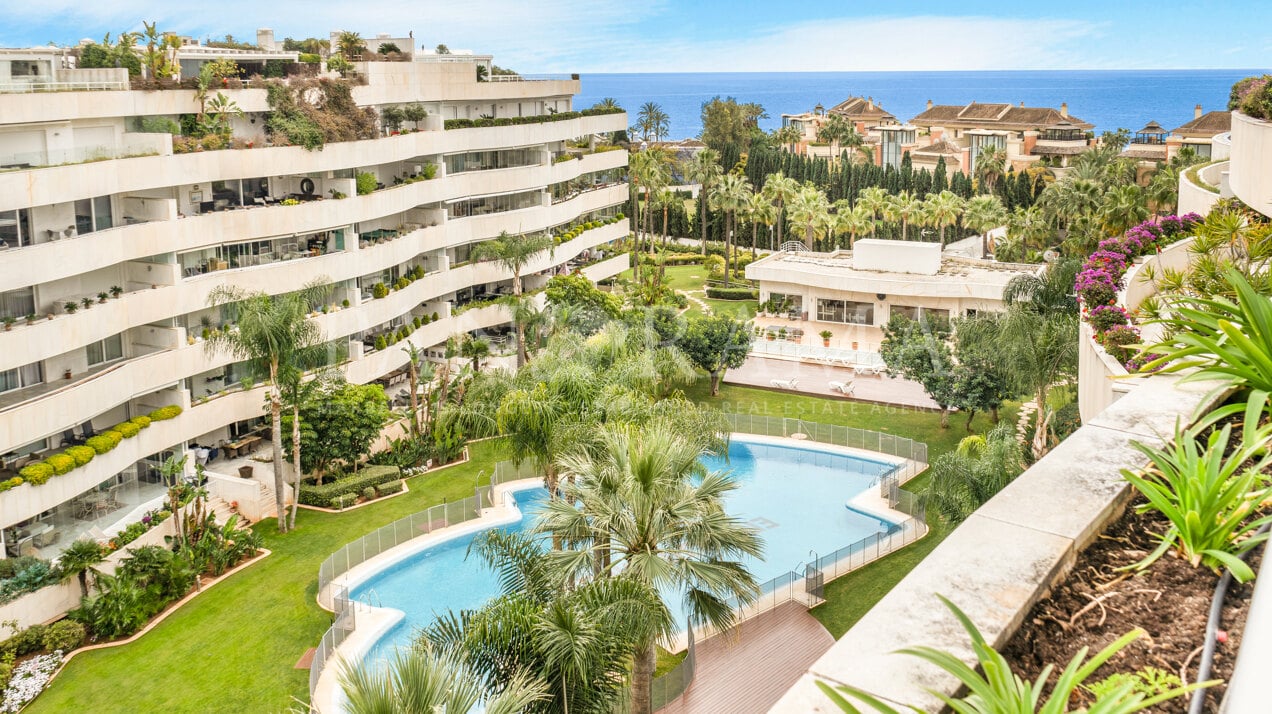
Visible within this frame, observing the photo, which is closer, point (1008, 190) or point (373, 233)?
point (373, 233)

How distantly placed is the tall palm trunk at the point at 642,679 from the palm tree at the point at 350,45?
34121 mm

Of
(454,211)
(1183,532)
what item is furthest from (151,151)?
(1183,532)

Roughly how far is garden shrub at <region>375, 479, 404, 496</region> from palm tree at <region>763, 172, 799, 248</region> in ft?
153

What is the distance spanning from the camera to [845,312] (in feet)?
193

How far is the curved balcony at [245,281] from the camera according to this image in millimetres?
29203

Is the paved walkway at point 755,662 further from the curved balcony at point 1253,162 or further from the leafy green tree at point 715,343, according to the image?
the leafy green tree at point 715,343

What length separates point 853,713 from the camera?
15.2 ft

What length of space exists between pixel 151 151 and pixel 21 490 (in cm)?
1199

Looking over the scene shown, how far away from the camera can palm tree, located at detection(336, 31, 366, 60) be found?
44.7 meters

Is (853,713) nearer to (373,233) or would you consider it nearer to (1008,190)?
(373,233)

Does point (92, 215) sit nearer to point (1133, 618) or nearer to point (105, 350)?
point (105, 350)

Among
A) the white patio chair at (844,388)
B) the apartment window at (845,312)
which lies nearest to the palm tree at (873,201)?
the apartment window at (845,312)

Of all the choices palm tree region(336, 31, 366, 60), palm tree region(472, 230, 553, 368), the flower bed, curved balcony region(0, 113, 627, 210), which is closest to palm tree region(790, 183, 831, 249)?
curved balcony region(0, 113, 627, 210)

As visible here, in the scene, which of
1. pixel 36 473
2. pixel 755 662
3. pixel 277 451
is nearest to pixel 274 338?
pixel 277 451
